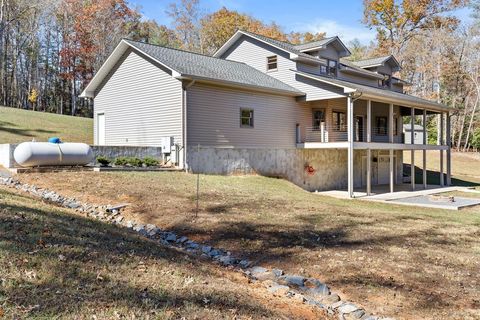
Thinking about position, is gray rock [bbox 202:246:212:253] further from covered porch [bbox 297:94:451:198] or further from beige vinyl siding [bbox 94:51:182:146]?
covered porch [bbox 297:94:451:198]

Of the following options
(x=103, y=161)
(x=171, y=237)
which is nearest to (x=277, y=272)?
(x=171, y=237)

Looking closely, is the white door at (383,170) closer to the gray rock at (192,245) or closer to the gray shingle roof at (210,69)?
the gray shingle roof at (210,69)

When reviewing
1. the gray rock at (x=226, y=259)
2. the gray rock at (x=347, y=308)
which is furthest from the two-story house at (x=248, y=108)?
the gray rock at (x=347, y=308)

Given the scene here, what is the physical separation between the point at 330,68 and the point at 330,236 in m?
16.8

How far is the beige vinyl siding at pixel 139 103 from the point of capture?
16938 mm

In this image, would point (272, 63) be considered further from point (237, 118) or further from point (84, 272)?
point (84, 272)

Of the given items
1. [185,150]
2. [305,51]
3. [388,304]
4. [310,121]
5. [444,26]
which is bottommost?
[388,304]

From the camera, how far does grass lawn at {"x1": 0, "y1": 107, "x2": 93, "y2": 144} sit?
75.7ft

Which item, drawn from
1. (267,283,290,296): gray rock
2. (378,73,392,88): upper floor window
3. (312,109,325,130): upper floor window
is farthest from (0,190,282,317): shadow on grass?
(378,73,392,88): upper floor window

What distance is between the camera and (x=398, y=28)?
135 feet

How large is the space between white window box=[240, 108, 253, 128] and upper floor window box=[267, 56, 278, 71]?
15.1 ft

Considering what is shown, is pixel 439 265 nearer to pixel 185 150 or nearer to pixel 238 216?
pixel 238 216

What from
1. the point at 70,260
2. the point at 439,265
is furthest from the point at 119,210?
the point at 439,265

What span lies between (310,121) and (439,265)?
15.6m
